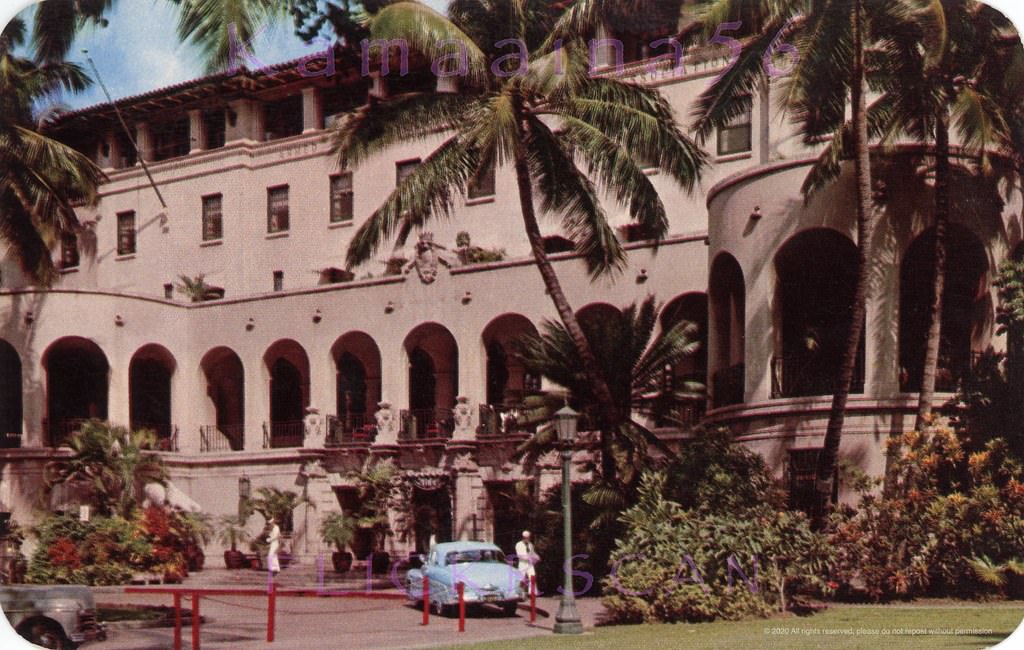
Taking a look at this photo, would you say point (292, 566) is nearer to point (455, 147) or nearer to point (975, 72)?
point (455, 147)

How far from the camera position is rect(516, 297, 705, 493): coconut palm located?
26.3m

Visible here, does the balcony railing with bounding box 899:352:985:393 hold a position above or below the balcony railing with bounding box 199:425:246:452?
above

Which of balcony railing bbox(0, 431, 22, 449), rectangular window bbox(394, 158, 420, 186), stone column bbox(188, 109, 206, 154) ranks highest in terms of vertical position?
stone column bbox(188, 109, 206, 154)

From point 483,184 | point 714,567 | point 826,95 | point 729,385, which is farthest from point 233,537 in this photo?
point 826,95

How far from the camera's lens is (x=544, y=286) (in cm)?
2873

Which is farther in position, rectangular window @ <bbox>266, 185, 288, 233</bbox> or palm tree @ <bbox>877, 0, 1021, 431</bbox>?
rectangular window @ <bbox>266, 185, 288, 233</bbox>

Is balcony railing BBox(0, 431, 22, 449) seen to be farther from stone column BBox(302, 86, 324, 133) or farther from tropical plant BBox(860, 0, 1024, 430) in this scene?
tropical plant BBox(860, 0, 1024, 430)

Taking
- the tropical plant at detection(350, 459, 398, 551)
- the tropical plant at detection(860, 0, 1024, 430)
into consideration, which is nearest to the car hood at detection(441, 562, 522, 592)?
the tropical plant at detection(350, 459, 398, 551)

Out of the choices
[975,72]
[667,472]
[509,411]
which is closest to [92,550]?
[509,411]

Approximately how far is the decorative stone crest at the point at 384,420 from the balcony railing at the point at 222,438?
2.16 metres

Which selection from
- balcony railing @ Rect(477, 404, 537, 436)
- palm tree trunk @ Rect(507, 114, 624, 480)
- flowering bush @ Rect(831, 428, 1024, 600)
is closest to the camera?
flowering bush @ Rect(831, 428, 1024, 600)

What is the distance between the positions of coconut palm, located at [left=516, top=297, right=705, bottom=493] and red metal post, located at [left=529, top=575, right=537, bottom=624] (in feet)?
8.54

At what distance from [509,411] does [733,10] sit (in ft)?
25.2

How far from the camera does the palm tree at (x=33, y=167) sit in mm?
22938
